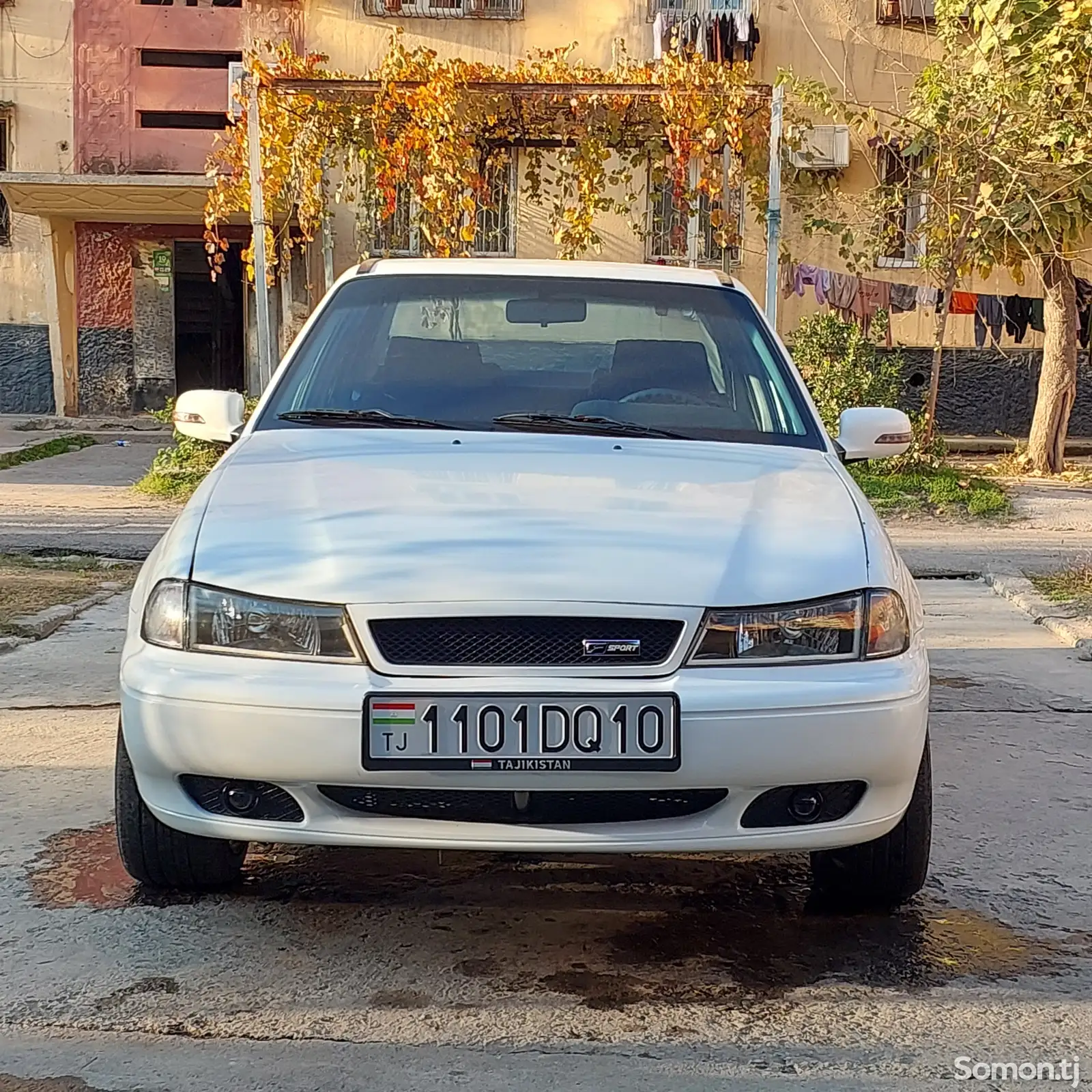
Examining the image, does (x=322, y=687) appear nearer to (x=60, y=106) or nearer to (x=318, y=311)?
(x=318, y=311)

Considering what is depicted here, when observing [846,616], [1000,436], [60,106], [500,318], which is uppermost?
[60,106]

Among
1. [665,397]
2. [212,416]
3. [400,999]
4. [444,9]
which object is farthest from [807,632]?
[444,9]

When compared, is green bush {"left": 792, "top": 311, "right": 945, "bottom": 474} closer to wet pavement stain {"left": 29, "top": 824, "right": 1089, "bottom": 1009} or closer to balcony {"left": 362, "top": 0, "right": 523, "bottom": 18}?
balcony {"left": 362, "top": 0, "right": 523, "bottom": 18}

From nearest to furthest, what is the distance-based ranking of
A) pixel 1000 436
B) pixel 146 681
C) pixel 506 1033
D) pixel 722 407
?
pixel 506 1033 < pixel 146 681 < pixel 722 407 < pixel 1000 436

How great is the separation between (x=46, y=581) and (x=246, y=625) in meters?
5.09

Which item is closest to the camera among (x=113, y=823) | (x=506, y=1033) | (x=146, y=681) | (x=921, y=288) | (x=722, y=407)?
(x=506, y=1033)

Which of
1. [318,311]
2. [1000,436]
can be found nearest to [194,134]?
[1000,436]

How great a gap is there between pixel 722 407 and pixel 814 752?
1.57m

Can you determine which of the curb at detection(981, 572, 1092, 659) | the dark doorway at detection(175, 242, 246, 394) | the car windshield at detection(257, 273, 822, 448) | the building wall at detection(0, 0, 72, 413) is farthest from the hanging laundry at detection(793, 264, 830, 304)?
the car windshield at detection(257, 273, 822, 448)

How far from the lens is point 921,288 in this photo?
1582 cm

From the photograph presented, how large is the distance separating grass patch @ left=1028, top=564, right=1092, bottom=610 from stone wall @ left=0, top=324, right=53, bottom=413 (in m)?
13.7

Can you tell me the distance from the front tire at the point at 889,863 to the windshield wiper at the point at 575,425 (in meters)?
1.17

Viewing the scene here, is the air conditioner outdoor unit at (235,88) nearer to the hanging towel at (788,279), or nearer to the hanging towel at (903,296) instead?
the hanging towel at (788,279)

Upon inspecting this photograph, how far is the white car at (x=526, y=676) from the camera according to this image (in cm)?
272
